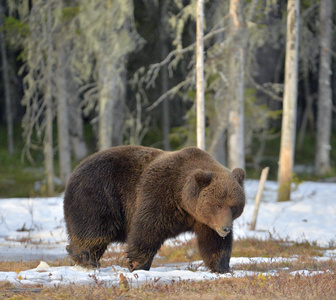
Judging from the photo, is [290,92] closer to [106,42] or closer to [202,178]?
[106,42]

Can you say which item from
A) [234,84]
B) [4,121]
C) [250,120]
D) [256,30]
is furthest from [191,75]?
[4,121]

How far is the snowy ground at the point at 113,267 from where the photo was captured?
5.75 meters

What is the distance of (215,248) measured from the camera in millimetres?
6391

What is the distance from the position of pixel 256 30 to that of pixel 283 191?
195 inches

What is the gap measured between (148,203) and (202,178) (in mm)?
821

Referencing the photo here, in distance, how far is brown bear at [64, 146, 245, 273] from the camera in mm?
5938

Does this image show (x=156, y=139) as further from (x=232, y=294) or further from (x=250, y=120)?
(x=232, y=294)

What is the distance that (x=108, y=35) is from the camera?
15703mm

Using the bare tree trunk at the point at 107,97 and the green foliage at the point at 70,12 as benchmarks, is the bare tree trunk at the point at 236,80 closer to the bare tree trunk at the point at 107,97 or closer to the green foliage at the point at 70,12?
the bare tree trunk at the point at 107,97

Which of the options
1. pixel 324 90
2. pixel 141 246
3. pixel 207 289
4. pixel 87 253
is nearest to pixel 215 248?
pixel 141 246

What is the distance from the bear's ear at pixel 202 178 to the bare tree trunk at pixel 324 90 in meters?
16.4

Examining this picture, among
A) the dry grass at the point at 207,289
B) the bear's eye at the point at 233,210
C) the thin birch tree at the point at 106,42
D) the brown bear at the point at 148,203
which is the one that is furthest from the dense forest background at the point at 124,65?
the dry grass at the point at 207,289

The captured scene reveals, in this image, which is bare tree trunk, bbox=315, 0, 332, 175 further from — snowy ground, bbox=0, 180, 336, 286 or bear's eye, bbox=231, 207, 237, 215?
bear's eye, bbox=231, 207, 237, 215

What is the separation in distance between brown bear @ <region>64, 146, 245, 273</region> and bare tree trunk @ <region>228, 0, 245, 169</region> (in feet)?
22.9
